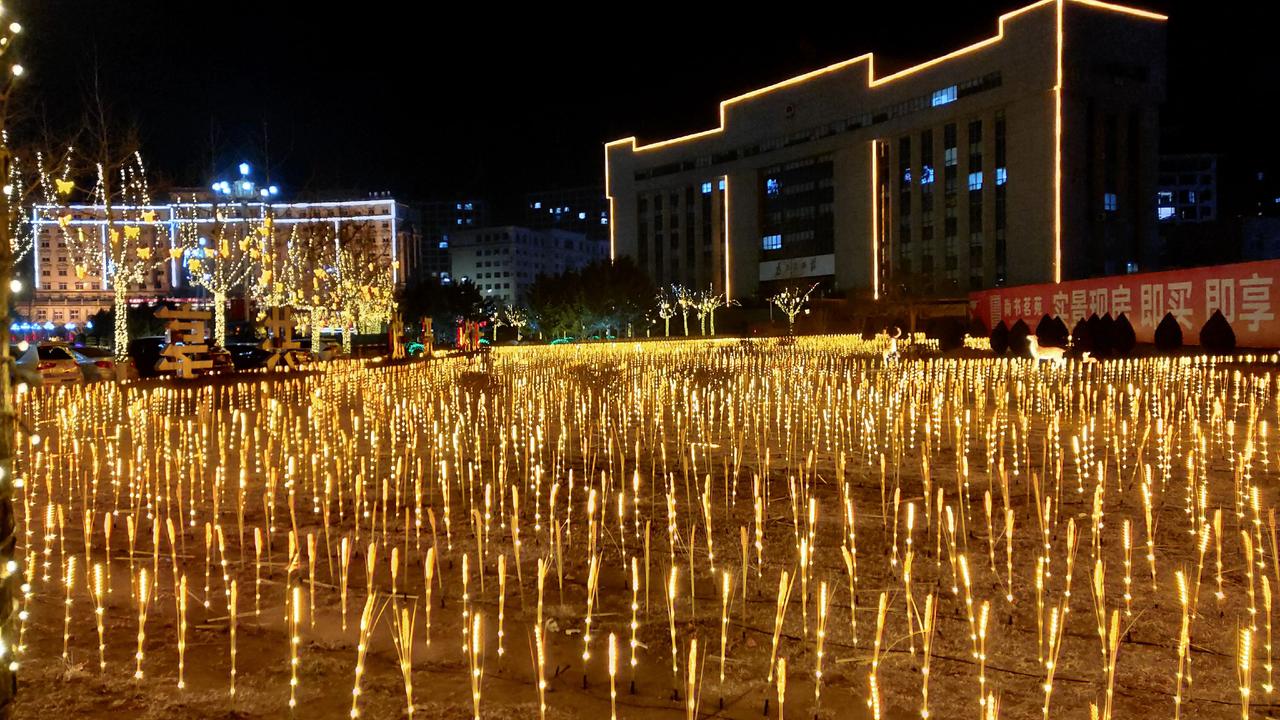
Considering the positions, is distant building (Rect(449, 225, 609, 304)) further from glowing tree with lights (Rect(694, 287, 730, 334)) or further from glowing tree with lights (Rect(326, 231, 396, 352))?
glowing tree with lights (Rect(326, 231, 396, 352))

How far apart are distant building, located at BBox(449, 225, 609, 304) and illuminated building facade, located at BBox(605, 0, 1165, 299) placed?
44.0 meters

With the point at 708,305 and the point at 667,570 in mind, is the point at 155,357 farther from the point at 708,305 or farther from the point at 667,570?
the point at 708,305

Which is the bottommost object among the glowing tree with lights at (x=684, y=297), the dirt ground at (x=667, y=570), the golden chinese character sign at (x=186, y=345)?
the dirt ground at (x=667, y=570)

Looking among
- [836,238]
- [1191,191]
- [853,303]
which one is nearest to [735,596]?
[853,303]

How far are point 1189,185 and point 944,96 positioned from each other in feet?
149

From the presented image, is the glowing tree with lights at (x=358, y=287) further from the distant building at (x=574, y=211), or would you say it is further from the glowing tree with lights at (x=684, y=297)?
the distant building at (x=574, y=211)

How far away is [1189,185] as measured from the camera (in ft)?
257

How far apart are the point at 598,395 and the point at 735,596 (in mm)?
10185

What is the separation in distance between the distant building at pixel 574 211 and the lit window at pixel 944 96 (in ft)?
278

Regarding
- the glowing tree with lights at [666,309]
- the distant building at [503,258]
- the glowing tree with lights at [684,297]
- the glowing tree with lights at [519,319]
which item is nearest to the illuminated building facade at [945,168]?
the glowing tree with lights at [684,297]

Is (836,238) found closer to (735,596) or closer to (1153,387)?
(1153,387)

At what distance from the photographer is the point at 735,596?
4348 mm

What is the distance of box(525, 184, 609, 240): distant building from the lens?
5192 inches

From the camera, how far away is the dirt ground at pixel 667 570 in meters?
3.28
